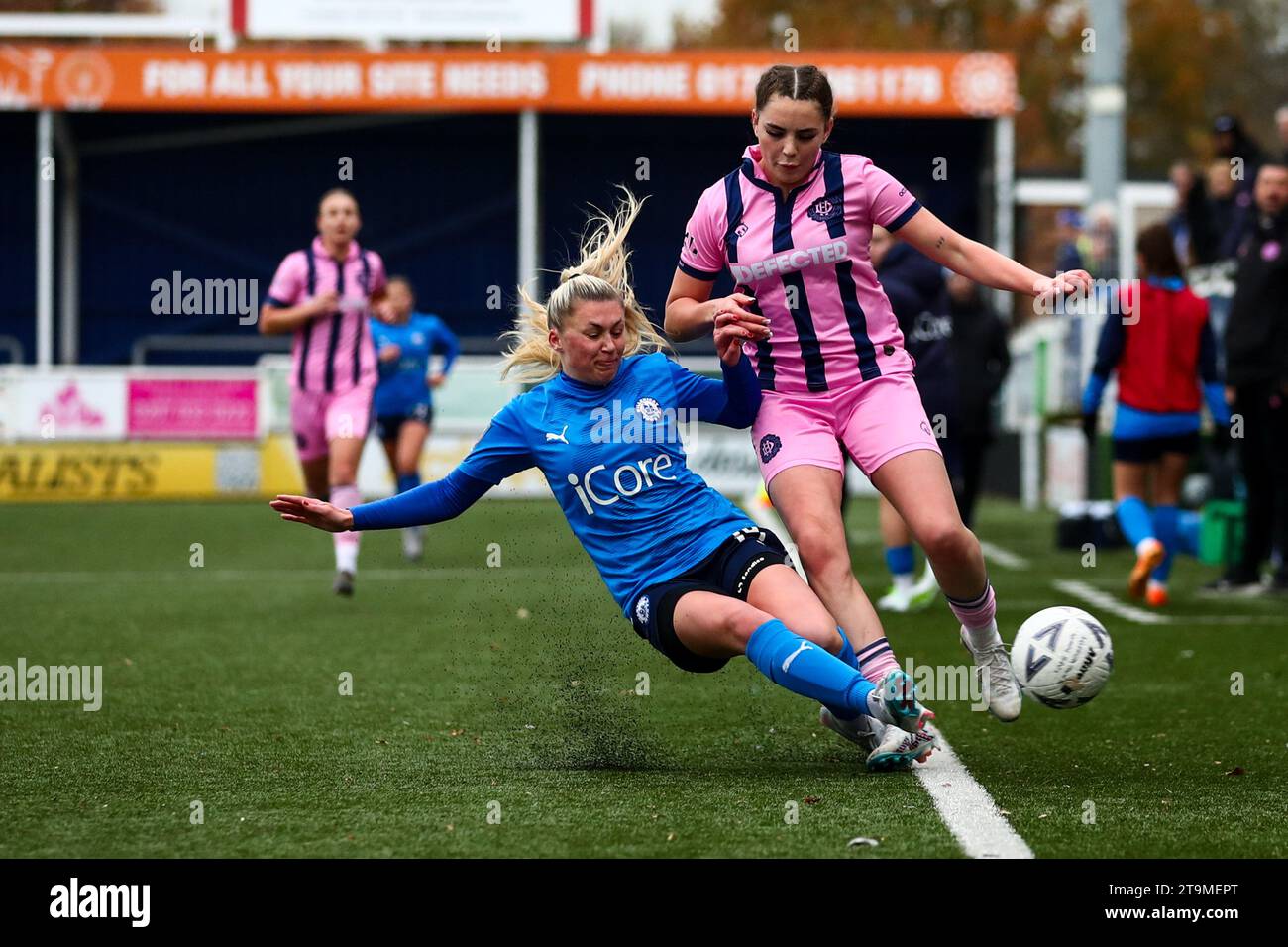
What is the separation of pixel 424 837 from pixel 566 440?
57.2 inches

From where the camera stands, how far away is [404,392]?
14.0 metres

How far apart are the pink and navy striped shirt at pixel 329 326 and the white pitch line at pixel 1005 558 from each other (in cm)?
453

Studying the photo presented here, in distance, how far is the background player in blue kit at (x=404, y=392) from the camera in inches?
545

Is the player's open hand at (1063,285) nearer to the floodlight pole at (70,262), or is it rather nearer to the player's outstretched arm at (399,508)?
the player's outstretched arm at (399,508)

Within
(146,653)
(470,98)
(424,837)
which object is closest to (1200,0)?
(470,98)

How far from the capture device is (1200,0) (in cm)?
4734

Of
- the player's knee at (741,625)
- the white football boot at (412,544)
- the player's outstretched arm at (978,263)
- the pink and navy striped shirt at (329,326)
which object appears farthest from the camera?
the white football boot at (412,544)

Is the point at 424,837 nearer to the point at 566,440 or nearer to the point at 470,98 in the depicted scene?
the point at 566,440

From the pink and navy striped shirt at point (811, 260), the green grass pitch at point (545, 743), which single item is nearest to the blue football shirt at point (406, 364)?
the green grass pitch at point (545, 743)

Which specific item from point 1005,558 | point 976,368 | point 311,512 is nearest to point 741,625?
point 311,512

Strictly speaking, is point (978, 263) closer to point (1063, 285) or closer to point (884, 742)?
point (1063, 285)

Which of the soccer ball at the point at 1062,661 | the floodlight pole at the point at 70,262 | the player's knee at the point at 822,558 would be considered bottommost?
the soccer ball at the point at 1062,661

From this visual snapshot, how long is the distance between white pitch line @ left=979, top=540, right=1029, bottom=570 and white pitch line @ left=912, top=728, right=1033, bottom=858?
748cm

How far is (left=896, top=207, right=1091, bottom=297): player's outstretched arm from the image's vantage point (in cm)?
528
